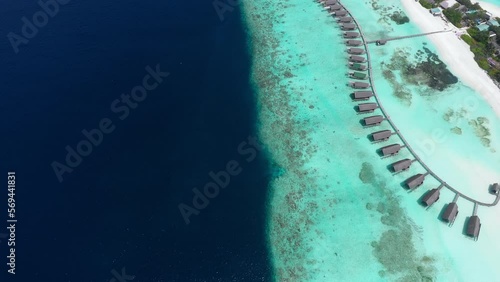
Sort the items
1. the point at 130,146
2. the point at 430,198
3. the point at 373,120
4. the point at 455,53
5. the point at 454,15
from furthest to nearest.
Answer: the point at 454,15 < the point at 455,53 < the point at 130,146 < the point at 373,120 < the point at 430,198

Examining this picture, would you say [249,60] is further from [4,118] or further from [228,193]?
Answer: [4,118]

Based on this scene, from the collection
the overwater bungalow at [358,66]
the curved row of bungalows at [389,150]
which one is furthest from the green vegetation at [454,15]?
the curved row of bungalows at [389,150]

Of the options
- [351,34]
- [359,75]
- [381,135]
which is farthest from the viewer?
[351,34]

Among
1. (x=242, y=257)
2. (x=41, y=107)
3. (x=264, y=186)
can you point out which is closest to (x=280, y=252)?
(x=242, y=257)

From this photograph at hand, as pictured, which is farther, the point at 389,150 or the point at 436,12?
the point at 436,12

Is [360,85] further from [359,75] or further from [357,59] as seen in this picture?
[357,59]

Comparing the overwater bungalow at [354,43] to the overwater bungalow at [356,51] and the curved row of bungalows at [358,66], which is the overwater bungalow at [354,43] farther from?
the curved row of bungalows at [358,66]

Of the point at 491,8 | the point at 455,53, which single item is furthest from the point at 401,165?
the point at 491,8
